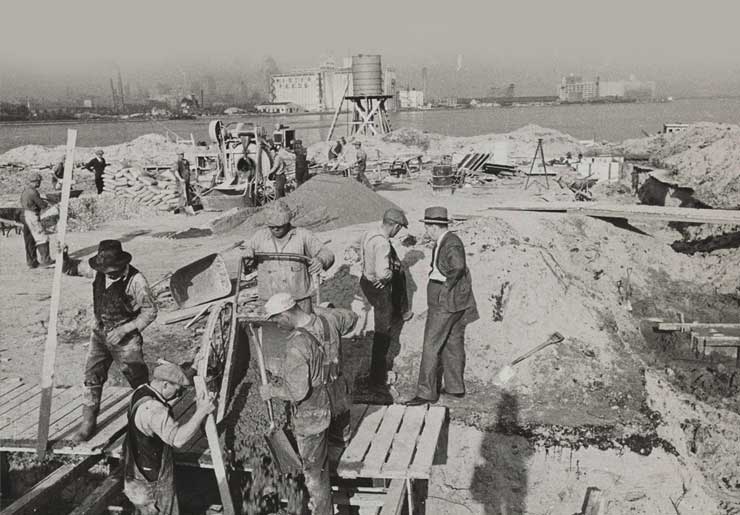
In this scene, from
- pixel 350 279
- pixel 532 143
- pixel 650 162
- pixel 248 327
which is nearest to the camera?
pixel 248 327

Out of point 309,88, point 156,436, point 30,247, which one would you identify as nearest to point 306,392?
point 156,436

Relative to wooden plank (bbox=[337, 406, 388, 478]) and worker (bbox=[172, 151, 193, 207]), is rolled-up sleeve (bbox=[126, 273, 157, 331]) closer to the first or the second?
wooden plank (bbox=[337, 406, 388, 478])

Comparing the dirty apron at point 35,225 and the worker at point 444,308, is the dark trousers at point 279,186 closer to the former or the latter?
the dirty apron at point 35,225

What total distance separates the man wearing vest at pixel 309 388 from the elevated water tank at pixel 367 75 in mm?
38468

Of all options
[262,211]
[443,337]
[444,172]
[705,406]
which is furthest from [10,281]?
[444,172]

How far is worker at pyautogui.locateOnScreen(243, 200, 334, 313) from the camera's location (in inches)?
250

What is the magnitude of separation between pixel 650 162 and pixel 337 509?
17.9 m

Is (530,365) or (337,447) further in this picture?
(530,365)

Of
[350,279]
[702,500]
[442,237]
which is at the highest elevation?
[442,237]

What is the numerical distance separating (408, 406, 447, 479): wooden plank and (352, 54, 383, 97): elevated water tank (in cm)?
3764

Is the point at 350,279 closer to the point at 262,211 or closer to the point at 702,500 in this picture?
the point at 702,500

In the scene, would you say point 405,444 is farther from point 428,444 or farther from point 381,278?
point 381,278

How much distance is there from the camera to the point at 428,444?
17.0 ft

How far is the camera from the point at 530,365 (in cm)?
770
